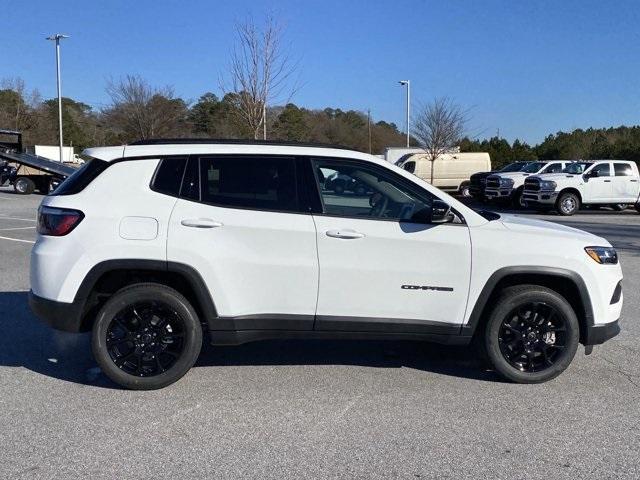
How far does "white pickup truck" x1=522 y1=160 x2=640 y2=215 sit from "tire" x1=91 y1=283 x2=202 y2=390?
724 inches

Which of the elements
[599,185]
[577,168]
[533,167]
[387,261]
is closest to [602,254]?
[387,261]

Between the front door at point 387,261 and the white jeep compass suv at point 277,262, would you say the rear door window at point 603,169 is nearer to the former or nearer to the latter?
the white jeep compass suv at point 277,262

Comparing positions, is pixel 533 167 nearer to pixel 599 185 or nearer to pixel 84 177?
pixel 599 185

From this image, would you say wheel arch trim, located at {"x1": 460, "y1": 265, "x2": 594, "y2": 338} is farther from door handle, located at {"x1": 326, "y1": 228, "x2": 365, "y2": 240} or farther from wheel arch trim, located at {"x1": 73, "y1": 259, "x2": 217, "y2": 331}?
wheel arch trim, located at {"x1": 73, "y1": 259, "x2": 217, "y2": 331}

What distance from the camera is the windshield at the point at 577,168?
68.7 ft

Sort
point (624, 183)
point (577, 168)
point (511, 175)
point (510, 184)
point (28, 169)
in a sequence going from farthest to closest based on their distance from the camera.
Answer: point (28, 169) < point (511, 175) < point (510, 184) < point (577, 168) < point (624, 183)

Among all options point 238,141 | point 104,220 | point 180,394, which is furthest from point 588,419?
point 104,220

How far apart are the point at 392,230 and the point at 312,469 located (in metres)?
1.82

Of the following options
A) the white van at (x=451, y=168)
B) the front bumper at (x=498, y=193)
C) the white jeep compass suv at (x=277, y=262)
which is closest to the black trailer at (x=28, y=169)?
the white van at (x=451, y=168)

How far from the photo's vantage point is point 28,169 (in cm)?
2627

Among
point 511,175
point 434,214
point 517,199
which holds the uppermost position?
point 511,175

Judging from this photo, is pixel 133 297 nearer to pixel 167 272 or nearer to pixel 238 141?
pixel 167 272

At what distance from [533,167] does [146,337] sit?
23310mm

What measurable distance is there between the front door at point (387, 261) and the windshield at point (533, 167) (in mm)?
21666
